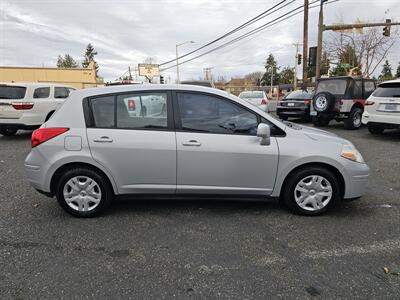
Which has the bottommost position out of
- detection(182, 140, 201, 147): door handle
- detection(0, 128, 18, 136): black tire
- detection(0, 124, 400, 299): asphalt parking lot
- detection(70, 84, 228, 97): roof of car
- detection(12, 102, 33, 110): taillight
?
detection(0, 124, 400, 299): asphalt parking lot

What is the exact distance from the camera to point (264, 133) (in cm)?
338

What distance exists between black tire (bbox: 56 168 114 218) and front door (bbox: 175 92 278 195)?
0.87 meters

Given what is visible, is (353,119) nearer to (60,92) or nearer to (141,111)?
(141,111)

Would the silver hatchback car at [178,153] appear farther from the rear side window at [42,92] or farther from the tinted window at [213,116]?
the rear side window at [42,92]

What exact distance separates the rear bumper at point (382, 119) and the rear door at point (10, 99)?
1012 cm

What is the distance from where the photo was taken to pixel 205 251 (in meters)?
2.95

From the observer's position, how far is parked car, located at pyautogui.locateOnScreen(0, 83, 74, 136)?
28.0 feet

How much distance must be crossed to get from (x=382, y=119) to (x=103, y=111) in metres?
7.98

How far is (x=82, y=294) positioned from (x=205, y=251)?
3.78 ft

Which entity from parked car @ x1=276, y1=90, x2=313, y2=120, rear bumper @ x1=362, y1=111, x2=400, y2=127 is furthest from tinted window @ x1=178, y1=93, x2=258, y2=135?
parked car @ x1=276, y1=90, x2=313, y2=120

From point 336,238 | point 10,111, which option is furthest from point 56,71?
point 336,238

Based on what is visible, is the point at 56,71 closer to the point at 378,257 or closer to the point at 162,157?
the point at 162,157

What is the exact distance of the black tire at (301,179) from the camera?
3570mm

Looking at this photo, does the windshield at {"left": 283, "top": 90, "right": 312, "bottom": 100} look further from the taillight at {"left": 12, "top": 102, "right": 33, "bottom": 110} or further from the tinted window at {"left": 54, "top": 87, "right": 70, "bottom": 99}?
the taillight at {"left": 12, "top": 102, "right": 33, "bottom": 110}
